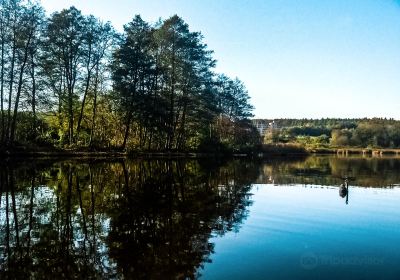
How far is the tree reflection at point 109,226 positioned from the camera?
855cm

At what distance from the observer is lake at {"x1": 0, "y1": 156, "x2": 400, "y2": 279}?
8.64 meters

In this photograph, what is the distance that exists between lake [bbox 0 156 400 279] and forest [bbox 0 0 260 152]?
24090 millimetres

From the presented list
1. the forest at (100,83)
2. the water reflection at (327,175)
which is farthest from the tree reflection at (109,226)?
the forest at (100,83)

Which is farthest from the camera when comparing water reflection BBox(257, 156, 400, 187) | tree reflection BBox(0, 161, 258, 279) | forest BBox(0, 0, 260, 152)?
forest BBox(0, 0, 260, 152)

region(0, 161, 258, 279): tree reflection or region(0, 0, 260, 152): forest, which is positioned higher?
region(0, 0, 260, 152): forest

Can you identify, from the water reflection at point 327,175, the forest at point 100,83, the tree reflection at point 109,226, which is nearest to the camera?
the tree reflection at point 109,226

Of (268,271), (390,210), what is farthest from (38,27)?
(268,271)

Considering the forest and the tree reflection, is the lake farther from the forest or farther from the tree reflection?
the forest

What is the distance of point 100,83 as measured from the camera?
179 feet

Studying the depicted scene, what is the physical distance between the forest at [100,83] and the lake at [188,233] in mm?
24090

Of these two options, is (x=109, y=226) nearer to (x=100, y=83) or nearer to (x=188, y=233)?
(x=188, y=233)

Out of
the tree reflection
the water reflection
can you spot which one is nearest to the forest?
the water reflection

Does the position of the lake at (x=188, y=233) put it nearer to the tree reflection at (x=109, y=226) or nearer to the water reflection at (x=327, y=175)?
the tree reflection at (x=109, y=226)

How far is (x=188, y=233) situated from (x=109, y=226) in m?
2.47
